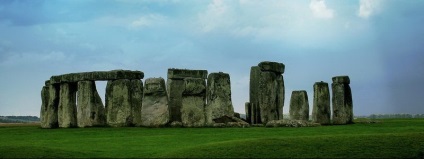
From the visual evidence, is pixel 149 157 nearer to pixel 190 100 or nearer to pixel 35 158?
pixel 35 158

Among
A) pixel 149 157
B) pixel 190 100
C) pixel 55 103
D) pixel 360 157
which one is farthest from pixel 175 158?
pixel 55 103

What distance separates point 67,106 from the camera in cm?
3203

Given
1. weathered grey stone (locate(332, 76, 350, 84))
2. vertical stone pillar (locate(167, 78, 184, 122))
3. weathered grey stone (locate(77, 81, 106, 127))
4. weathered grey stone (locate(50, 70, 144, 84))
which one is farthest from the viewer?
weathered grey stone (locate(332, 76, 350, 84))

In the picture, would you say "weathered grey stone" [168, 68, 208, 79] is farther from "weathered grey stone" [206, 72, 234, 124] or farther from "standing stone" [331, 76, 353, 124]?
"standing stone" [331, 76, 353, 124]

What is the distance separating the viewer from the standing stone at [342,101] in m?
33.4

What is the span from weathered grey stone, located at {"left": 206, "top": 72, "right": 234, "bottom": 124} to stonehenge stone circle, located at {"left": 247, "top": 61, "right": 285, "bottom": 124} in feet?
6.81

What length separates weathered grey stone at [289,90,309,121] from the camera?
114ft

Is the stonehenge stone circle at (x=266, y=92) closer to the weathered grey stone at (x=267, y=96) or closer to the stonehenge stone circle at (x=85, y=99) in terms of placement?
the weathered grey stone at (x=267, y=96)

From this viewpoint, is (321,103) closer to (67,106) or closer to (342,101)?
(342,101)

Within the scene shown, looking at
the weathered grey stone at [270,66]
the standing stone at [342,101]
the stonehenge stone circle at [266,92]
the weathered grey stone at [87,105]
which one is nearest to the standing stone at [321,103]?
the standing stone at [342,101]

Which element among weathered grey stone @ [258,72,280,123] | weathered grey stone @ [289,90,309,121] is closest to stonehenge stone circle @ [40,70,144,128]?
weathered grey stone @ [258,72,280,123]

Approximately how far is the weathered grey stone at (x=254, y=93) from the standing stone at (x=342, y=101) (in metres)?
5.27

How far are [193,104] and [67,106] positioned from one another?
783cm

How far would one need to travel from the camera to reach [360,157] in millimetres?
15148
